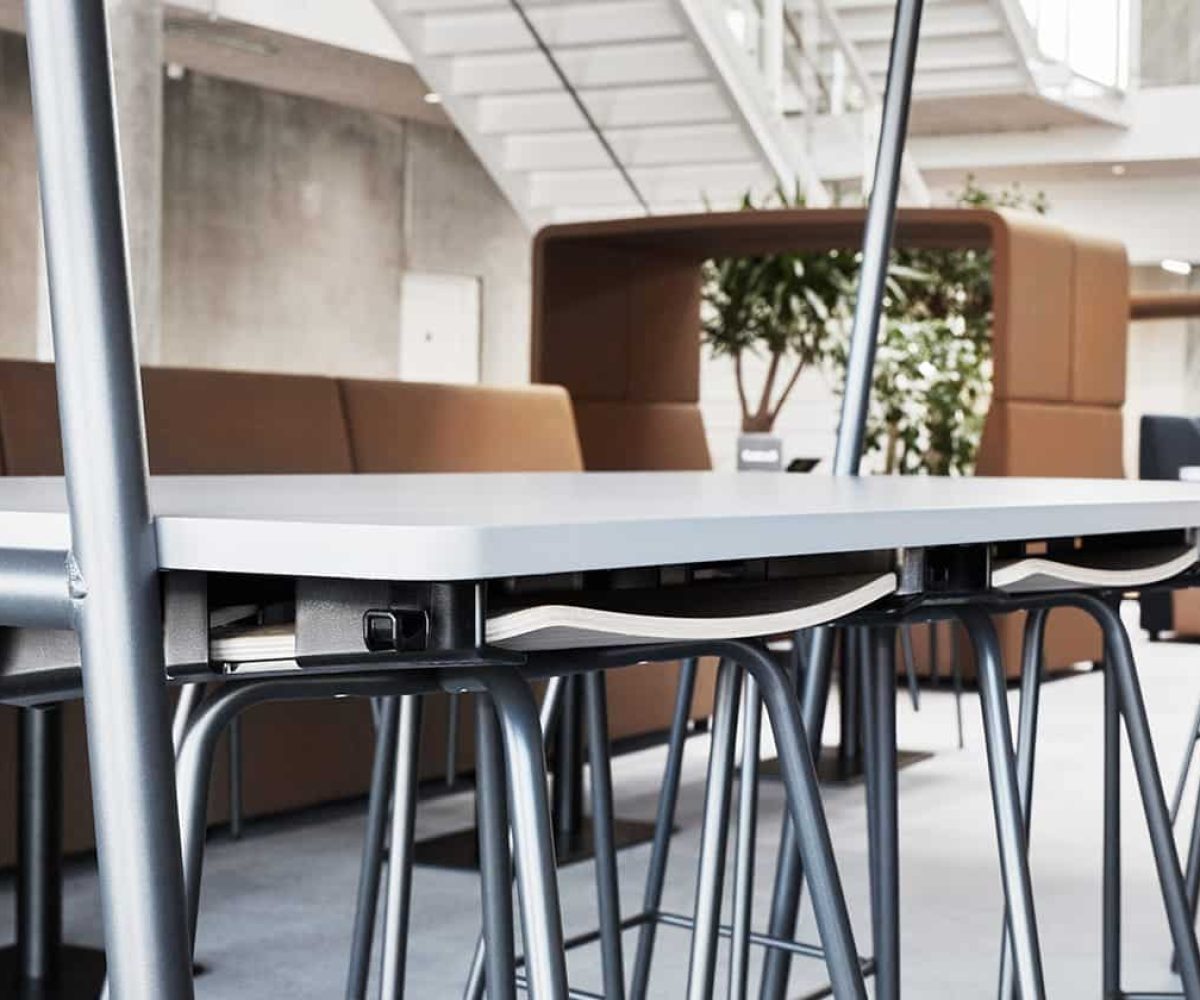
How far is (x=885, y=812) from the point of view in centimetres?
181

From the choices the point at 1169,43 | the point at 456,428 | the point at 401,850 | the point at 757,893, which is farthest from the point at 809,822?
the point at 1169,43

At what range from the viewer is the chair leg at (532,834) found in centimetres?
93

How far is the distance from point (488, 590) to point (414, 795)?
80cm

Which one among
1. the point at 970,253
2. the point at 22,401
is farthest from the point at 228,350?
the point at 22,401

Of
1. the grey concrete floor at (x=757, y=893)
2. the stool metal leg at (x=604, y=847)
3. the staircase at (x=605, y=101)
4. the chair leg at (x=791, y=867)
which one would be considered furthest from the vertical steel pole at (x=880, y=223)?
the staircase at (x=605, y=101)

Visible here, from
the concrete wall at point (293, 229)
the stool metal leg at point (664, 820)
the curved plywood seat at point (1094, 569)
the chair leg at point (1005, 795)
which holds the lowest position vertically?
the stool metal leg at point (664, 820)

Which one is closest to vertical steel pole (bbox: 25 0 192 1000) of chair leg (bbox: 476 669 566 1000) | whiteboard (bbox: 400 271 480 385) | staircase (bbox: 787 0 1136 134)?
chair leg (bbox: 476 669 566 1000)

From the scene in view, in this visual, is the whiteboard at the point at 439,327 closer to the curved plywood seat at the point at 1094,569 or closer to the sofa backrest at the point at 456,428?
the sofa backrest at the point at 456,428

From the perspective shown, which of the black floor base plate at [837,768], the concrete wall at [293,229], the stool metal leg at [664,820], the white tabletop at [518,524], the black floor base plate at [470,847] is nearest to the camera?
the white tabletop at [518,524]

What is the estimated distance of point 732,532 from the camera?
3.15ft

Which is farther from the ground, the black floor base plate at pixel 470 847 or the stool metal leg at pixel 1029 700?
the stool metal leg at pixel 1029 700

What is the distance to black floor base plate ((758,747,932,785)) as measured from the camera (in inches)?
174

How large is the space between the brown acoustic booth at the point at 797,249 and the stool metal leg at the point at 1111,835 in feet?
11.0

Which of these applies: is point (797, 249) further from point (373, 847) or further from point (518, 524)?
point (518, 524)
